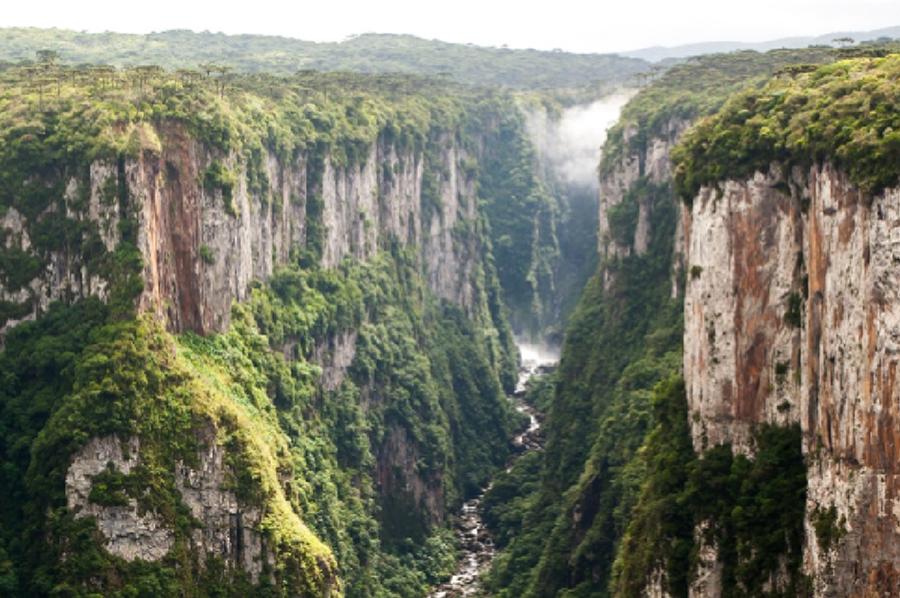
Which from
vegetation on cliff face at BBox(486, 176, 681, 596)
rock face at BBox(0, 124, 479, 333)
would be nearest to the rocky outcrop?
rock face at BBox(0, 124, 479, 333)

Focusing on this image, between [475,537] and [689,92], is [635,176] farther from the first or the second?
[475,537]

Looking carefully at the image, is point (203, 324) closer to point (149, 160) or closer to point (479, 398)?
point (149, 160)

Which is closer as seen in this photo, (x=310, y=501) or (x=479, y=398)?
(x=310, y=501)

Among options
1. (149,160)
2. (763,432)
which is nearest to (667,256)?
(149,160)

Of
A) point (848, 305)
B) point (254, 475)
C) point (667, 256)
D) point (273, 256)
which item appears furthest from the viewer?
point (667, 256)

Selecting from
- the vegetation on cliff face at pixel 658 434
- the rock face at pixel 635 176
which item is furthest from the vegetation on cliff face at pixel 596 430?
the rock face at pixel 635 176

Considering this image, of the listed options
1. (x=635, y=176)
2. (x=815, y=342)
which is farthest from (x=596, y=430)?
(x=815, y=342)
